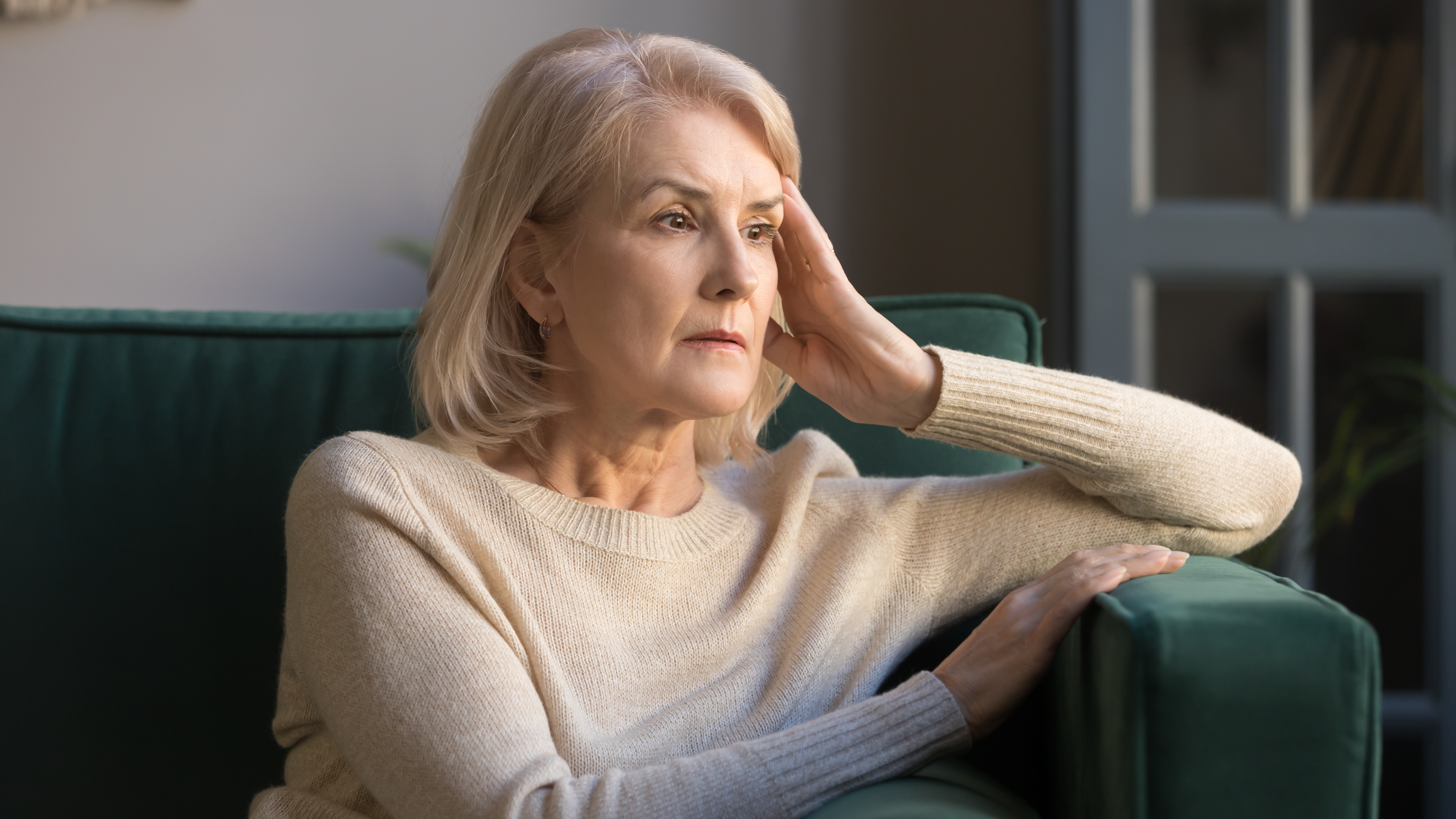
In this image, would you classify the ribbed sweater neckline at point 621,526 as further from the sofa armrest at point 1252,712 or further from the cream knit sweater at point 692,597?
the sofa armrest at point 1252,712

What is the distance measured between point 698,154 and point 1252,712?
67 centimetres

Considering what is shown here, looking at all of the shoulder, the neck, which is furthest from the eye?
the shoulder

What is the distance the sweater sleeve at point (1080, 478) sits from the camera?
109cm

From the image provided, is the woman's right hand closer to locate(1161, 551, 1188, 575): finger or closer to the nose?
locate(1161, 551, 1188, 575): finger

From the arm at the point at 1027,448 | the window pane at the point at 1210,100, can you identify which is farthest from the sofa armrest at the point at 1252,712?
the window pane at the point at 1210,100

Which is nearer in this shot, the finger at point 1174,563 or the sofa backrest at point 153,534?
the finger at point 1174,563

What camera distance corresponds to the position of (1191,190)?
2.17 m

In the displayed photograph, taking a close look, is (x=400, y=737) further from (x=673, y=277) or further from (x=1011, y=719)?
(x=1011, y=719)

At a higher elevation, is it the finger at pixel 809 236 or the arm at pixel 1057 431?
the finger at pixel 809 236

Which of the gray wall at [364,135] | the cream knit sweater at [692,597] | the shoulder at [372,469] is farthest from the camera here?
the gray wall at [364,135]

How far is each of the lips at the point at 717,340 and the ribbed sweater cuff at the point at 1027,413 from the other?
22 centimetres

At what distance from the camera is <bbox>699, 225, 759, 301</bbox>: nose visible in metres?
1.03

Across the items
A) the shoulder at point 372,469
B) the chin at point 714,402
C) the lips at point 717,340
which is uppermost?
the lips at point 717,340

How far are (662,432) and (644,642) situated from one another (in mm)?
230
